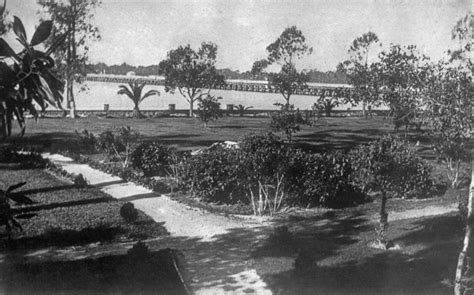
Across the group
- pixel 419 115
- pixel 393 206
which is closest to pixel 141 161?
pixel 393 206

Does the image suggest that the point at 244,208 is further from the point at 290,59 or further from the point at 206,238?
the point at 290,59

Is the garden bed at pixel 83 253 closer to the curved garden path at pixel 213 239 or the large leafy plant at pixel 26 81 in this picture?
the curved garden path at pixel 213 239

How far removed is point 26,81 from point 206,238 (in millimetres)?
7097

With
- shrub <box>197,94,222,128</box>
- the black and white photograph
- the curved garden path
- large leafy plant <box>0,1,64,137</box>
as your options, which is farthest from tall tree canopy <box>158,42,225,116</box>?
large leafy plant <box>0,1,64,137</box>

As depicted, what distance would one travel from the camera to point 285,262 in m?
7.74

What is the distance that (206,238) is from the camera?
946cm

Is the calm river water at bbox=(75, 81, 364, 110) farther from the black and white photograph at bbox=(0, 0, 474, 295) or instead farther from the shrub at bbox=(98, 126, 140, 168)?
the black and white photograph at bbox=(0, 0, 474, 295)

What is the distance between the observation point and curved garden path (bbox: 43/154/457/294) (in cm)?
702

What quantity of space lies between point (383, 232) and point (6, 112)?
7416mm

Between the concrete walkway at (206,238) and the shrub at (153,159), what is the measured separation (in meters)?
1.16

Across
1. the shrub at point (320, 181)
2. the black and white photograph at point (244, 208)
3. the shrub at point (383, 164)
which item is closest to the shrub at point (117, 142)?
the black and white photograph at point (244, 208)

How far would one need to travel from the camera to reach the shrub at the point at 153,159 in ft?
52.6

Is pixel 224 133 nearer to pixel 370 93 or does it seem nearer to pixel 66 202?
pixel 370 93

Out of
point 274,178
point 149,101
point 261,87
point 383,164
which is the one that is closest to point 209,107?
point 274,178
